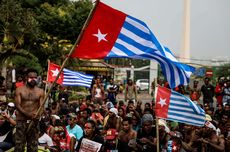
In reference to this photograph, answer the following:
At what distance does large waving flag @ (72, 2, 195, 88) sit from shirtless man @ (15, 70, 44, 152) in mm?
1225

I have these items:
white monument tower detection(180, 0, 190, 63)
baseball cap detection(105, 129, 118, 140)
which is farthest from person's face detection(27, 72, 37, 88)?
white monument tower detection(180, 0, 190, 63)

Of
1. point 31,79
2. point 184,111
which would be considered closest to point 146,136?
point 184,111

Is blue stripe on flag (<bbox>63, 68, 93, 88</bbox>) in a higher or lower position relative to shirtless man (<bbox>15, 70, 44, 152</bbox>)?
higher

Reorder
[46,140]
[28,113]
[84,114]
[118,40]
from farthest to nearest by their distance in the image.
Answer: [84,114] → [46,140] → [28,113] → [118,40]

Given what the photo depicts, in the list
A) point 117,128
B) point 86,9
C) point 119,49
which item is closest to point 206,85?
point 117,128

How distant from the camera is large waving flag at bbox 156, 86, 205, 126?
7.71 meters

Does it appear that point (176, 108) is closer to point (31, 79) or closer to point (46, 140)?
point (31, 79)

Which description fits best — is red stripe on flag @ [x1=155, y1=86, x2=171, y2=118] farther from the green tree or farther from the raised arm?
the green tree

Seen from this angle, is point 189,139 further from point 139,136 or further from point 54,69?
point 54,69

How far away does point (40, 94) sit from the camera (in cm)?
752

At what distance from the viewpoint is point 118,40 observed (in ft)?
22.7

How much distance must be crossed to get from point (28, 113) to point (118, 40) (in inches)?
76.1

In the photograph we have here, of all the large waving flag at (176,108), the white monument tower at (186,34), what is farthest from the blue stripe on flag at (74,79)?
the white monument tower at (186,34)

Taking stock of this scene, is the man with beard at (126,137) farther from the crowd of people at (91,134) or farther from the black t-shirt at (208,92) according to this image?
the black t-shirt at (208,92)
